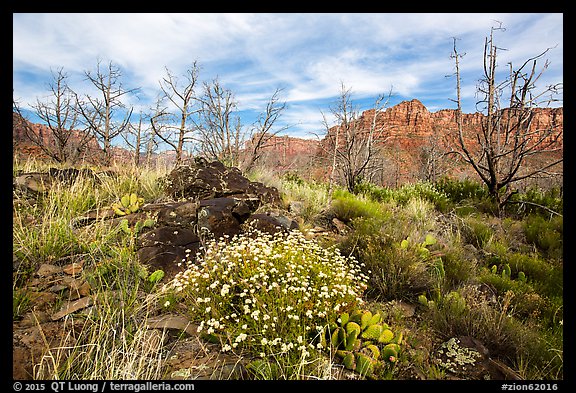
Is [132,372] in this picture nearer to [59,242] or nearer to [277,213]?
[59,242]

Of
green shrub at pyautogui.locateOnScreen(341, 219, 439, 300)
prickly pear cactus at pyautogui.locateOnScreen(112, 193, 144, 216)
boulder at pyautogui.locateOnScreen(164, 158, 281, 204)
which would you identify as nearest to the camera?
green shrub at pyautogui.locateOnScreen(341, 219, 439, 300)

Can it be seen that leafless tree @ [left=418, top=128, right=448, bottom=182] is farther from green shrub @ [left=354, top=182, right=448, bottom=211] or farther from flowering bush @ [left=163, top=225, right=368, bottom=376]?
flowering bush @ [left=163, top=225, right=368, bottom=376]

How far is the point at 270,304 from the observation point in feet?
8.83

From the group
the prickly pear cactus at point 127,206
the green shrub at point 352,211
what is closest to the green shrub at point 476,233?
the green shrub at point 352,211

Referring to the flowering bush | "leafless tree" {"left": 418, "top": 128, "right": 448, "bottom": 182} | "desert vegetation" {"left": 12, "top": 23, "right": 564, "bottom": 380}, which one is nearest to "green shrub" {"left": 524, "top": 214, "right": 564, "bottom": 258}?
"desert vegetation" {"left": 12, "top": 23, "right": 564, "bottom": 380}

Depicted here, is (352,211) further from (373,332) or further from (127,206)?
(127,206)

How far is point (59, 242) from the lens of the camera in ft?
12.2

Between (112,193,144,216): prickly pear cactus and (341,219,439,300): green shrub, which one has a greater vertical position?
(112,193,144,216): prickly pear cactus

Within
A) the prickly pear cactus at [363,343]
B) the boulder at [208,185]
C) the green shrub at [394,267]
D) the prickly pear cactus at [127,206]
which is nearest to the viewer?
the prickly pear cactus at [363,343]

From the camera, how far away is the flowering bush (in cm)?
253

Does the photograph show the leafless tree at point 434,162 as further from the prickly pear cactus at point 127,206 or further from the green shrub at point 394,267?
the prickly pear cactus at point 127,206

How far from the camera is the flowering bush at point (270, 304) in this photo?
2529mm

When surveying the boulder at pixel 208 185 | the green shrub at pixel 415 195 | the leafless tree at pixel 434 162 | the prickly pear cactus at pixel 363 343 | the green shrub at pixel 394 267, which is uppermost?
the leafless tree at pixel 434 162
